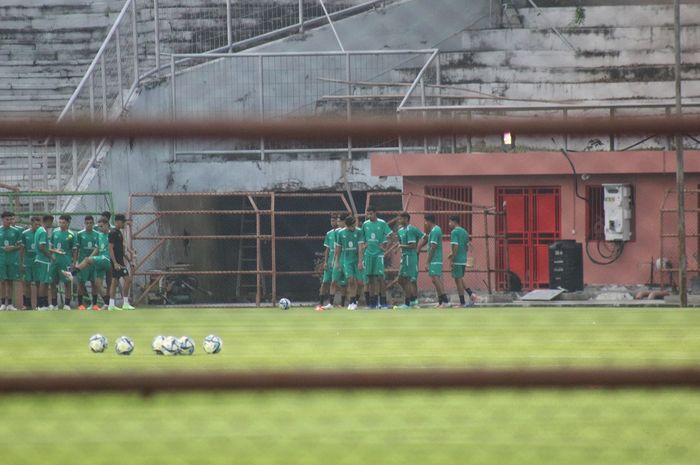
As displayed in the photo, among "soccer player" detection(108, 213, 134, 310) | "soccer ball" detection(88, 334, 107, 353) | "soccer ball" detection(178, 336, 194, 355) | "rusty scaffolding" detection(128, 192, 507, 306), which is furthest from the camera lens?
"rusty scaffolding" detection(128, 192, 507, 306)

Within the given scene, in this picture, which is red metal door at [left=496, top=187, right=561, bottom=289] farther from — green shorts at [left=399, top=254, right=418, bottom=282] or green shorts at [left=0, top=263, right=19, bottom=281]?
green shorts at [left=0, top=263, right=19, bottom=281]

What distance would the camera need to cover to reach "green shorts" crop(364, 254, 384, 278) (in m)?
23.6

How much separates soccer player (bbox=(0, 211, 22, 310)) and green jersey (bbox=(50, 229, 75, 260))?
60cm

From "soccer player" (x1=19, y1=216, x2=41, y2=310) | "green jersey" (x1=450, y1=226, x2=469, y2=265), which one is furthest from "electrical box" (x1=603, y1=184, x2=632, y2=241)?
"soccer player" (x1=19, y1=216, x2=41, y2=310)

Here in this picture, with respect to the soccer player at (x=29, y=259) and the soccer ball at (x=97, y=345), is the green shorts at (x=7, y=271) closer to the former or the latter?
the soccer player at (x=29, y=259)

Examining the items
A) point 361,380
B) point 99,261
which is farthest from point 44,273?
point 361,380

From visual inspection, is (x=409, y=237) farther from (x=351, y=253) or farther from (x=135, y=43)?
(x=135, y=43)

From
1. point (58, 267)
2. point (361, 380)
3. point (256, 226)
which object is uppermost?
point (256, 226)

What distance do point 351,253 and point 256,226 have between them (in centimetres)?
326

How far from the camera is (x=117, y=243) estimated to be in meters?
23.4

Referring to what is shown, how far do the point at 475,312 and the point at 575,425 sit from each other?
12.8 m

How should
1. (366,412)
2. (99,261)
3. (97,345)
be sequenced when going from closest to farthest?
(366,412), (97,345), (99,261)

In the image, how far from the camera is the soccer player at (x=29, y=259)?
2395cm

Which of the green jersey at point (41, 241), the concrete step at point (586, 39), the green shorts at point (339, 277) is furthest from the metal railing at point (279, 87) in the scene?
the green jersey at point (41, 241)
